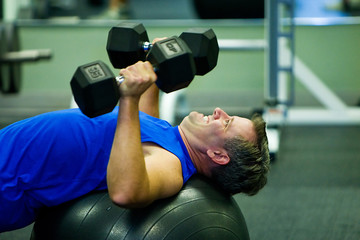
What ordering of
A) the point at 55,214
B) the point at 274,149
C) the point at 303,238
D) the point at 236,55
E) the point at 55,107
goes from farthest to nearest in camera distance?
the point at 236,55 < the point at 55,107 < the point at 274,149 < the point at 303,238 < the point at 55,214

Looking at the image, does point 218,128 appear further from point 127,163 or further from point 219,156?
point 127,163

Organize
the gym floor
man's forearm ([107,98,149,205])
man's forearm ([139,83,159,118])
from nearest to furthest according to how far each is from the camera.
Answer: man's forearm ([107,98,149,205])
man's forearm ([139,83,159,118])
the gym floor

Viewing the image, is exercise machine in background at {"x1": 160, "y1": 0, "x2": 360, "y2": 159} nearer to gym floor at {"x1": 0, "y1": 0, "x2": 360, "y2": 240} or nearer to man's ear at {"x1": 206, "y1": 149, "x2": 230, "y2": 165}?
gym floor at {"x1": 0, "y1": 0, "x2": 360, "y2": 240}

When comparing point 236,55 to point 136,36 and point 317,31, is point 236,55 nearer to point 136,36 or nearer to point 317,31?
point 317,31

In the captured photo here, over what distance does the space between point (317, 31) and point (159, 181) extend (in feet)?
13.3

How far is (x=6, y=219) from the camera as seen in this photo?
1.47m

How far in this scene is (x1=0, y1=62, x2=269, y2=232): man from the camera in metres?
1.25

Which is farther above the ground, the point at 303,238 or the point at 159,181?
the point at 159,181

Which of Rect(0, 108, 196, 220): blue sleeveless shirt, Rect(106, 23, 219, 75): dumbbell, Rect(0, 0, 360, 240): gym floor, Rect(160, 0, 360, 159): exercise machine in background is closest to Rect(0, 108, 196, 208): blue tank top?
Rect(0, 108, 196, 220): blue sleeveless shirt

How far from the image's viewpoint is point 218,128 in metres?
1.54

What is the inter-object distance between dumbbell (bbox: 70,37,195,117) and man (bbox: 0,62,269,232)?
4cm

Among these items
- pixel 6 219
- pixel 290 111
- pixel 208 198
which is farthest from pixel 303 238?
pixel 290 111

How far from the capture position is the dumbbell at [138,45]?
157cm

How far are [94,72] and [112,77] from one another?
0.20ft
